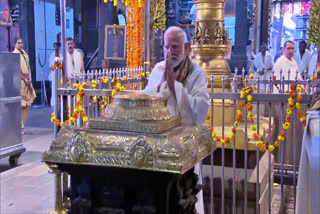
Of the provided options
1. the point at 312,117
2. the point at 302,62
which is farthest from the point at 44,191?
the point at 302,62

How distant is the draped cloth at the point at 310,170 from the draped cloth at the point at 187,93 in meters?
0.84

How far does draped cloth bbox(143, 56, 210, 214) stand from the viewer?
3.10 metres

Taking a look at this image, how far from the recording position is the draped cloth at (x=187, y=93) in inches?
122

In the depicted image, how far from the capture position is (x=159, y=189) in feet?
5.86

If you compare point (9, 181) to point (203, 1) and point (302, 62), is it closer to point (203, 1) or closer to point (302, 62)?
point (203, 1)

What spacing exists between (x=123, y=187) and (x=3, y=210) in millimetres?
3483

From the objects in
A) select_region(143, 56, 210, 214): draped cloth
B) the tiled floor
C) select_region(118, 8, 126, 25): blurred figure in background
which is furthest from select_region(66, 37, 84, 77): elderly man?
select_region(118, 8, 126, 25): blurred figure in background

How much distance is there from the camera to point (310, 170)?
254 centimetres

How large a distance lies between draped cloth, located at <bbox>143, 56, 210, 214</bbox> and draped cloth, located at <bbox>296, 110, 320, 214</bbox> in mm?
840

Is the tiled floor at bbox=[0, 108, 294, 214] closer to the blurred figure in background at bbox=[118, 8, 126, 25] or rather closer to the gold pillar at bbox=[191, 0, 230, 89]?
the gold pillar at bbox=[191, 0, 230, 89]

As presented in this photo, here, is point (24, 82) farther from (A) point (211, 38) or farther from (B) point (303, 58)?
(B) point (303, 58)

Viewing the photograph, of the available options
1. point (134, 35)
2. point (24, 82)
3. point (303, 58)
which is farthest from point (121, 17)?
point (134, 35)

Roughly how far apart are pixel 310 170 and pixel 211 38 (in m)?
3.26

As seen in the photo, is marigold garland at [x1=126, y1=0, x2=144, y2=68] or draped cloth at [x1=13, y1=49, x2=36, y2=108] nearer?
marigold garland at [x1=126, y1=0, x2=144, y2=68]
